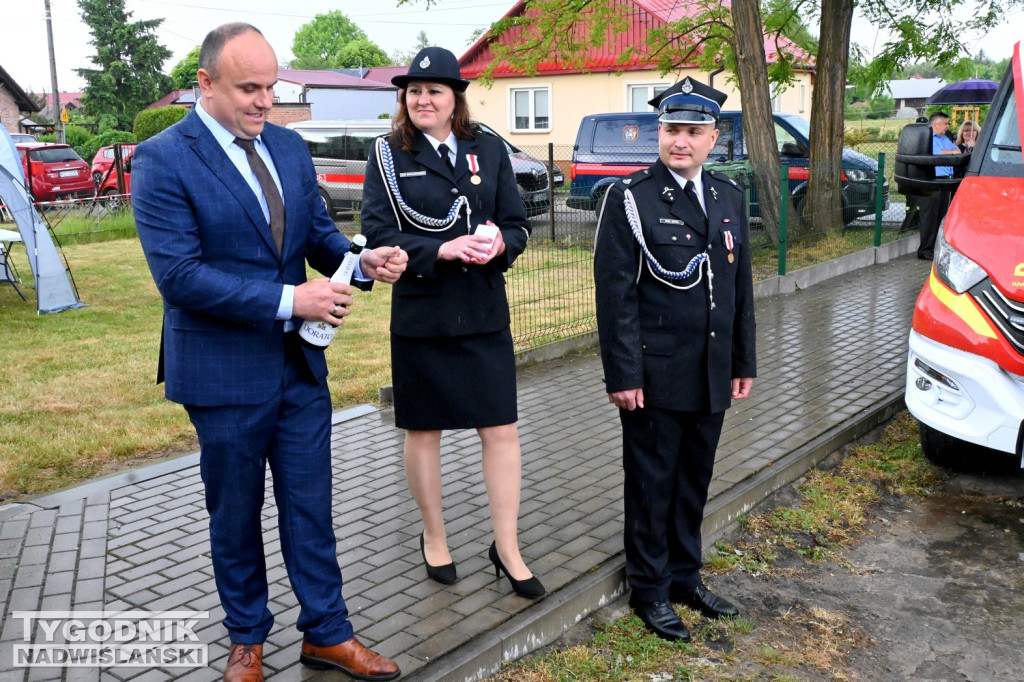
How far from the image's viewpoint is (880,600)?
4.47 m

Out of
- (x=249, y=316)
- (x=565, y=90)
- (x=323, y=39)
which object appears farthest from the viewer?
(x=323, y=39)

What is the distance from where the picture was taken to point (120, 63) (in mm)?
62312

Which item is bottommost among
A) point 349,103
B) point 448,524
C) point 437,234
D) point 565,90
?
point 448,524

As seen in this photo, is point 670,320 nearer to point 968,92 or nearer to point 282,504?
point 282,504

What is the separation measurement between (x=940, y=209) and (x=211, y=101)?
12179mm

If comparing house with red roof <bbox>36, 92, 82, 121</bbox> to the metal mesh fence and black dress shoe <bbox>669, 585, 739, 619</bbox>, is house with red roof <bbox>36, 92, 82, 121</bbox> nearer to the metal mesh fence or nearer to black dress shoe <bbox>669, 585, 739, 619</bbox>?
the metal mesh fence

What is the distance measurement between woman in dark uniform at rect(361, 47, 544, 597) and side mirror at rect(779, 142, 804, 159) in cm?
1298

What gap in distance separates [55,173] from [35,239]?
1870cm

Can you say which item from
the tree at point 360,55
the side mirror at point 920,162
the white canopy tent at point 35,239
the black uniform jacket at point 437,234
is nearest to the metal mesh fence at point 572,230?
the side mirror at point 920,162

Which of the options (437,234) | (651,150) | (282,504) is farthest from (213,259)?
(651,150)

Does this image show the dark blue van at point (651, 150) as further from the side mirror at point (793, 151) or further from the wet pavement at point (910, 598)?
the wet pavement at point (910, 598)

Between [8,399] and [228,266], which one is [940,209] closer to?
[8,399]

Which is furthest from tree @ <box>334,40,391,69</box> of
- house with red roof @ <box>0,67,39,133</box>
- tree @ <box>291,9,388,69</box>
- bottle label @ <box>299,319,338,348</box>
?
bottle label @ <box>299,319,338,348</box>

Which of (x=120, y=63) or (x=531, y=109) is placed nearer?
(x=531, y=109)
